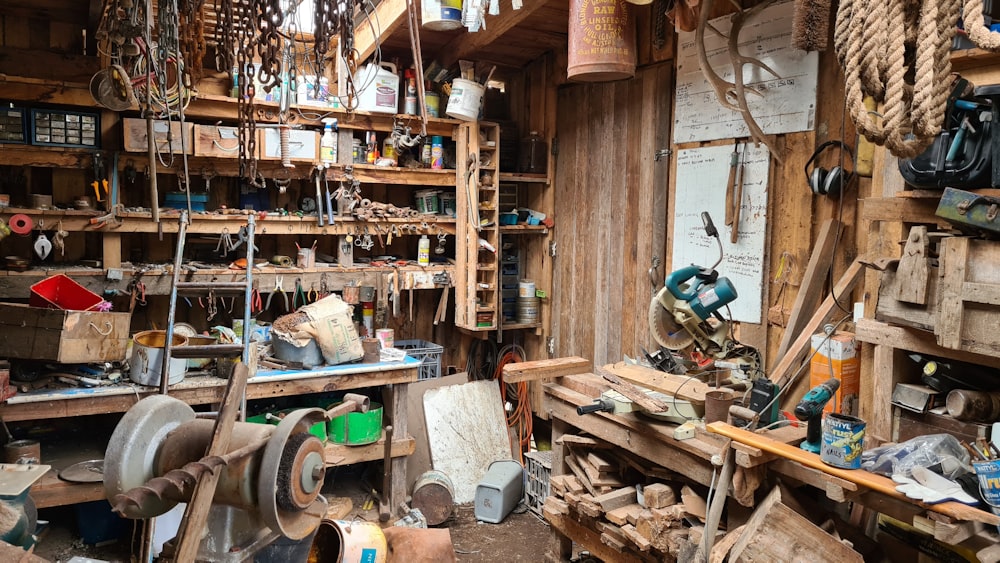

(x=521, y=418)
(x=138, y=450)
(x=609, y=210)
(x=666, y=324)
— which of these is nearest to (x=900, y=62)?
(x=666, y=324)

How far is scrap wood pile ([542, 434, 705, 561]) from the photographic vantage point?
2830mm

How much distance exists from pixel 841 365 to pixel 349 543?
215 centimetres

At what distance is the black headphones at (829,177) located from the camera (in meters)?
3.12

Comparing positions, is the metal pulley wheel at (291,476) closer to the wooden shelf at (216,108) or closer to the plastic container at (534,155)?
the wooden shelf at (216,108)

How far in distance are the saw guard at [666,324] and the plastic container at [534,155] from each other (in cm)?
227

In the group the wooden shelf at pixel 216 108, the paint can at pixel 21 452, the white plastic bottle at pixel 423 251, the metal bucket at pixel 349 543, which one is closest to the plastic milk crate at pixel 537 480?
the white plastic bottle at pixel 423 251

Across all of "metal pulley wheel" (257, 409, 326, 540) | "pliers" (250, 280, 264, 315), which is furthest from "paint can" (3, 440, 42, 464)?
"metal pulley wheel" (257, 409, 326, 540)

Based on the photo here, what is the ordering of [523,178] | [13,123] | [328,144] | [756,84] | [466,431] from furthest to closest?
[523,178]
[466,431]
[328,144]
[13,123]
[756,84]

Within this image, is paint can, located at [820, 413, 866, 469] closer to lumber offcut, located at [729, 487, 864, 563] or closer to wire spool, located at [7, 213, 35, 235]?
lumber offcut, located at [729, 487, 864, 563]

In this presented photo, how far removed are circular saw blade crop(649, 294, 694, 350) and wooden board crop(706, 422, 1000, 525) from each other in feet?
2.17

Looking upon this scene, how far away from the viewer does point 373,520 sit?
420cm

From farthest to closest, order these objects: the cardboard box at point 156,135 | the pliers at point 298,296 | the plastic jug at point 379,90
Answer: the plastic jug at point 379,90 → the pliers at point 298,296 → the cardboard box at point 156,135

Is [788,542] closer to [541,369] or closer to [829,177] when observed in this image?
[541,369]

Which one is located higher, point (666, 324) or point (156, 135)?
point (156, 135)
